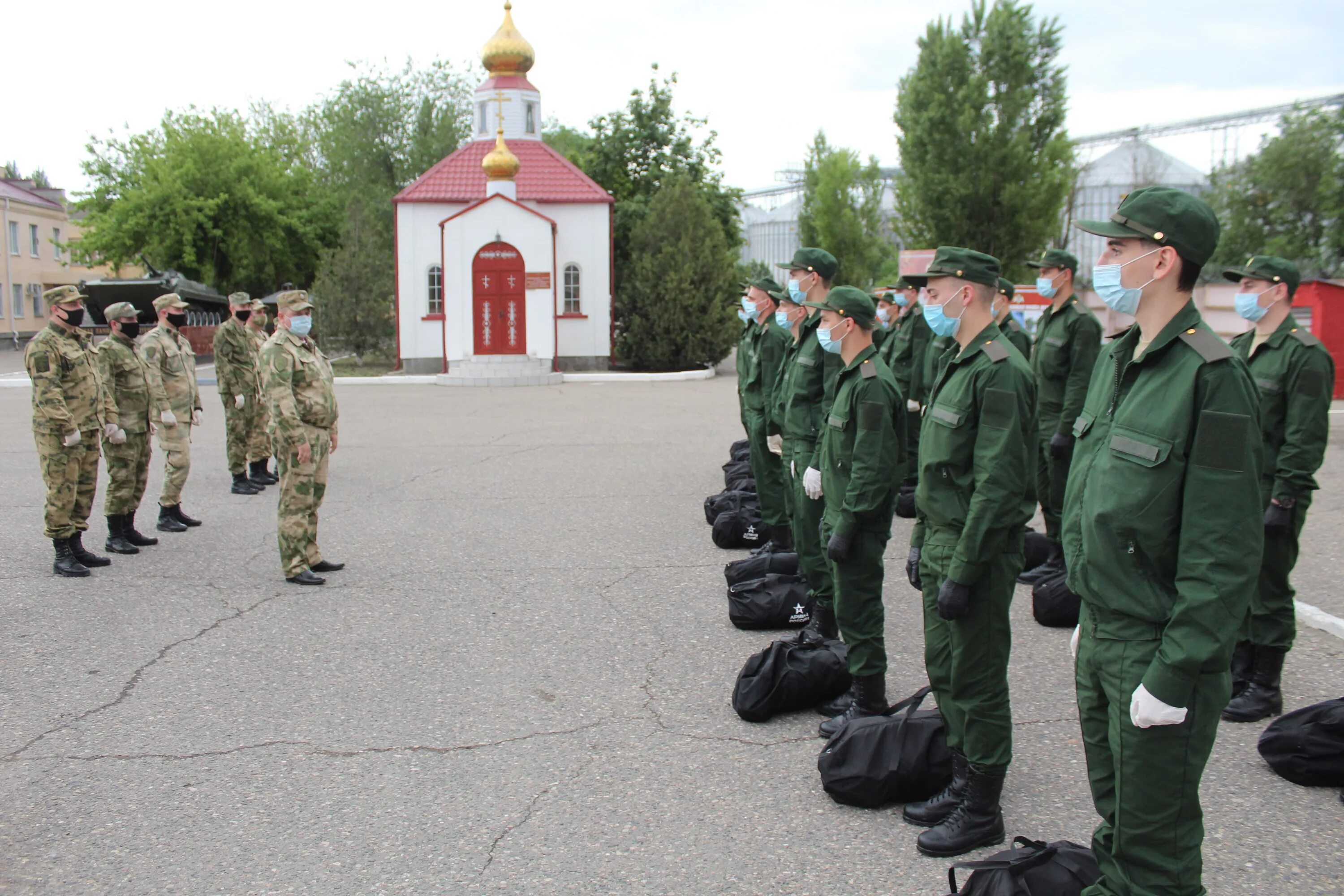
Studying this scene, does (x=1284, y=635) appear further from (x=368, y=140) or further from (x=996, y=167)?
(x=368, y=140)

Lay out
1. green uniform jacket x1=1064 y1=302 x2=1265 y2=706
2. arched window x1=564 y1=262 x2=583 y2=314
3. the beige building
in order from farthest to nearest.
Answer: the beige building
arched window x1=564 y1=262 x2=583 y2=314
green uniform jacket x1=1064 y1=302 x2=1265 y2=706

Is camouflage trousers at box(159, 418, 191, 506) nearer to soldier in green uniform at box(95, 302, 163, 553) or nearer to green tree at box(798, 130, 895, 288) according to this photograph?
soldier in green uniform at box(95, 302, 163, 553)

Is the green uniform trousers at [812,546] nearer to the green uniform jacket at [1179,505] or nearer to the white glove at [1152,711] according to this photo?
the green uniform jacket at [1179,505]

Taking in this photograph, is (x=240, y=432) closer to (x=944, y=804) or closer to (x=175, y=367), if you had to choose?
(x=175, y=367)

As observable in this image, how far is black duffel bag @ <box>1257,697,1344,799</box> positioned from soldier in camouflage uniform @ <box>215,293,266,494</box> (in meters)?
9.73

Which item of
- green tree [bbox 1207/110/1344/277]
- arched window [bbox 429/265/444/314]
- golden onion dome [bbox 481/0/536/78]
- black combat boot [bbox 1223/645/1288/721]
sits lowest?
black combat boot [bbox 1223/645/1288/721]

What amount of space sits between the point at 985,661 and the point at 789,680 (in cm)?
137

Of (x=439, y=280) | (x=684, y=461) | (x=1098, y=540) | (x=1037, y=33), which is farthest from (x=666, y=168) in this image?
(x=1098, y=540)

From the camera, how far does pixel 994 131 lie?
35.5m

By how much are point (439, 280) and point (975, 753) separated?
2775 centimetres

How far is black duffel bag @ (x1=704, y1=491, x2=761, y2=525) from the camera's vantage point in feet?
29.6

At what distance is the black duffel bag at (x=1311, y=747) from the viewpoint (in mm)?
4203

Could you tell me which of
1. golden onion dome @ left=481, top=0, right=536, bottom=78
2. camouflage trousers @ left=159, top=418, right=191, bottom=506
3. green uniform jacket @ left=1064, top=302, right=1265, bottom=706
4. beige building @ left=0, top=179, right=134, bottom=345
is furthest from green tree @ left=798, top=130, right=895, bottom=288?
green uniform jacket @ left=1064, top=302, right=1265, bottom=706

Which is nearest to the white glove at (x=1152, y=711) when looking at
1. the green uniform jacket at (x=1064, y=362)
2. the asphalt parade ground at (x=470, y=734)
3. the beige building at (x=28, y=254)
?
the asphalt parade ground at (x=470, y=734)
